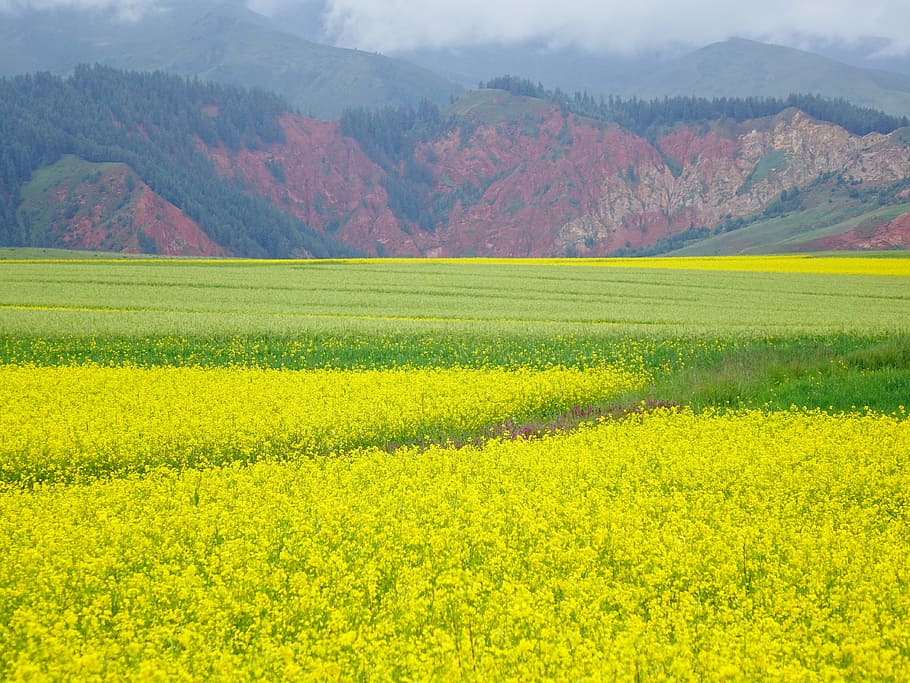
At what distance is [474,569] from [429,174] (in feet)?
530

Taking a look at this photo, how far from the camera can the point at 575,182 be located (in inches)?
5822

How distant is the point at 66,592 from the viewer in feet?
24.7

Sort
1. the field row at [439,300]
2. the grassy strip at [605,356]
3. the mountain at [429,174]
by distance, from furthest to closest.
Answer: the mountain at [429,174]
the field row at [439,300]
the grassy strip at [605,356]

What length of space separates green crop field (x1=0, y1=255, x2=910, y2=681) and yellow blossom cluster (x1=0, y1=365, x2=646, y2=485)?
65 millimetres

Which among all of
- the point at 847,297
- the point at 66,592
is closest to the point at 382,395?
the point at 66,592

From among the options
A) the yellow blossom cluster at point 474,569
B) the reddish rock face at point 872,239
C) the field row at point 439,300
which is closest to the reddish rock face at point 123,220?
the field row at point 439,300

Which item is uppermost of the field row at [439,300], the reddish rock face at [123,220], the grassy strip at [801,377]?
the grassy strip at [801,377]

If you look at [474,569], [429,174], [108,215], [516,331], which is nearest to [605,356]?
[516,331]

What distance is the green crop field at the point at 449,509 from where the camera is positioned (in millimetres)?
6422

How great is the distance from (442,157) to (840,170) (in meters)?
74.2

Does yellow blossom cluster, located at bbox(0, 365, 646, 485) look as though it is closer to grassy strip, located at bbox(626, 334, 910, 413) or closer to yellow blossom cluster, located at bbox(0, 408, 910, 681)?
yellow blossom cluster, located at bbox(0, 408, 910, 681)

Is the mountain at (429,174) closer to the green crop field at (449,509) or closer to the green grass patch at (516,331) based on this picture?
the green grass patch at (516,331)

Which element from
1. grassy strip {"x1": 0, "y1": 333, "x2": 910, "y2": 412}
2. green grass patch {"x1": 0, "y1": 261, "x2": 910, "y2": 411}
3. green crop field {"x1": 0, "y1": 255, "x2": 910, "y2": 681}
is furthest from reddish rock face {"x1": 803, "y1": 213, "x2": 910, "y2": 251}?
green crop field {"x1": 0, "y1": 255, "x2": 910, "y2": 681}

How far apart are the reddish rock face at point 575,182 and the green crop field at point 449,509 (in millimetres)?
122158
